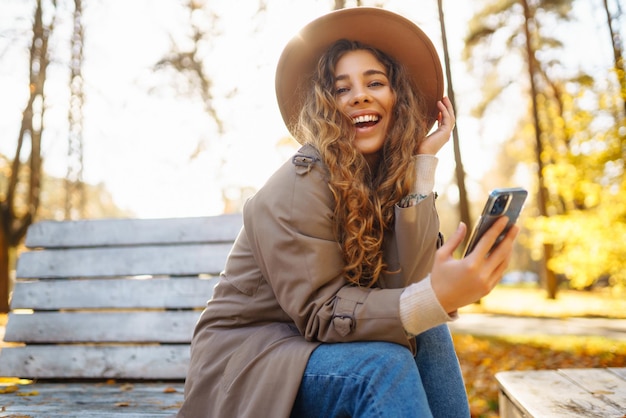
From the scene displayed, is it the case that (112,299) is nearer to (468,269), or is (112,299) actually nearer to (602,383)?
(468,269)

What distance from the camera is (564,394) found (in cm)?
222

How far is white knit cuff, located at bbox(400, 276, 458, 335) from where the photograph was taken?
5.02 ft

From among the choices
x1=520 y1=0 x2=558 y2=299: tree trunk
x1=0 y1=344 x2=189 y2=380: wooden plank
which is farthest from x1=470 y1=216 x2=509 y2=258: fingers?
x1=520 y1=0 x2=558 y2=299: tree trunk

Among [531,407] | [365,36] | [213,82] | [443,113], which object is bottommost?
[531,407]

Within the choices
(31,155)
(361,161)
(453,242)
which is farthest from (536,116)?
(453,242)

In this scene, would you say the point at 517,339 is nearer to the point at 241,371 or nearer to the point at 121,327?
the point at 121,327

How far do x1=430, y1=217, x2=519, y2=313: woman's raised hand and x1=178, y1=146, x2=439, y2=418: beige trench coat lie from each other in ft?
0.48

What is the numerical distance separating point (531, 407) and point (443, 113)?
1213mm

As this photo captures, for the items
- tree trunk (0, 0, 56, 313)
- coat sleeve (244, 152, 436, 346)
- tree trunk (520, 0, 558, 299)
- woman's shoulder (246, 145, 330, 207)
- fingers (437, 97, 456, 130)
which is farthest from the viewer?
tree trunk (520, 0, 558, 299)

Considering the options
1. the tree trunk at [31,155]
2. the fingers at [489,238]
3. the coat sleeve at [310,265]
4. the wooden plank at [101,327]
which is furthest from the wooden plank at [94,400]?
the tree trunk at [31,155]

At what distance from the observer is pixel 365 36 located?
7.61ft

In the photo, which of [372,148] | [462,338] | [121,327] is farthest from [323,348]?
[462,338]

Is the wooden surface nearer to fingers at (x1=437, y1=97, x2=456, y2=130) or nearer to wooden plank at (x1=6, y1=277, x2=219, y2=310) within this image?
fingers at (x1=437, y1=97, x2=456, y2=130)

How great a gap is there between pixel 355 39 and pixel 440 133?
20.6 inches
